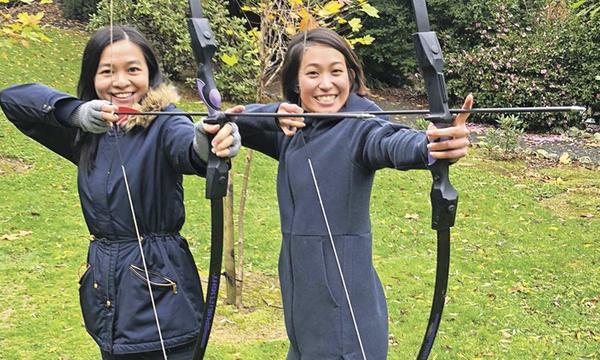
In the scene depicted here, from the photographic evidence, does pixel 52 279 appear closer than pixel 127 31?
No

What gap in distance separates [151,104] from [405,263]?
329 cm

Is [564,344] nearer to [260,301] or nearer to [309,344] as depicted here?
[260,301]

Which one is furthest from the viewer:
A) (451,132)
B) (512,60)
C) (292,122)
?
(512,60)

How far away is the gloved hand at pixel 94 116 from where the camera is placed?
1678 millimetres

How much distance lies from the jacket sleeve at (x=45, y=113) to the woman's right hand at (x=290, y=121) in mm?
536

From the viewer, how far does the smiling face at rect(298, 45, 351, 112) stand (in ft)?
5.55

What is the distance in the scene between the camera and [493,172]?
308 inches

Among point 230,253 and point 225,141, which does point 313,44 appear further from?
point 230,253

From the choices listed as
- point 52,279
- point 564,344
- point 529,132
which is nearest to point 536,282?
point 564,344

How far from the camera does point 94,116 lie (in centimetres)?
169

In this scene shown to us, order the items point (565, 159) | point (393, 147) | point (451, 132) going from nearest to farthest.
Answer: point (451, 132), point (393, 147), point (565, 159)

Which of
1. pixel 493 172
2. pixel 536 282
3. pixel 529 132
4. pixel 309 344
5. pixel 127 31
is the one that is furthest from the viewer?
pixel 529 132

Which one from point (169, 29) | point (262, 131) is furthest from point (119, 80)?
point (169, 29)

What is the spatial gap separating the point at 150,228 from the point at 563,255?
4.14 m
